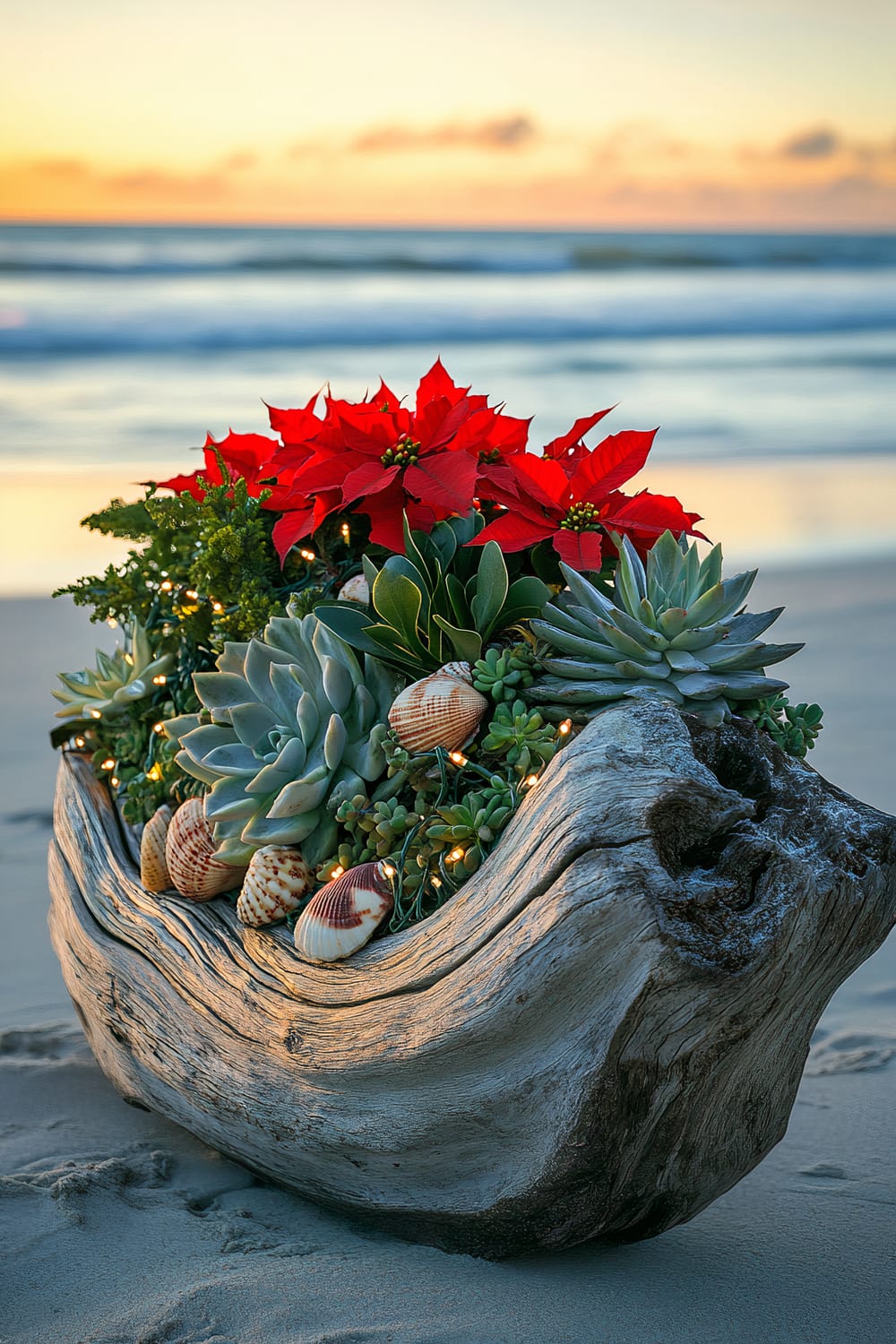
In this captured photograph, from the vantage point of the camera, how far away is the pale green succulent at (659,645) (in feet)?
6.76

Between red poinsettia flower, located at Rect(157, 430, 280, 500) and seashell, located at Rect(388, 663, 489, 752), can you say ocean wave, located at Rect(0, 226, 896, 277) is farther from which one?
seashell, located at Rect(388, 663, 489, 752)

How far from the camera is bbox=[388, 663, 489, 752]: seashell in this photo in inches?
83.8

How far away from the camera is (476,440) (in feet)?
8.32

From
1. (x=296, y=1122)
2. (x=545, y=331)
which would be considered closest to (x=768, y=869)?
(x=296, y=1122)

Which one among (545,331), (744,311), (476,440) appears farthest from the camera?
(744,311)

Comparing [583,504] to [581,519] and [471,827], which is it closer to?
[581,519]

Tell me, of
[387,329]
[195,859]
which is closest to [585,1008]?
[195,859]

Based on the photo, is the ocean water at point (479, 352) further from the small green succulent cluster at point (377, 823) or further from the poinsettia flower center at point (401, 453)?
the small green succulent cluster at point (377, 823)

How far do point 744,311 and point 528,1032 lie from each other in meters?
19.1

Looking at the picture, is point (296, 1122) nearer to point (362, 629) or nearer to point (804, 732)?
point (362, 629)

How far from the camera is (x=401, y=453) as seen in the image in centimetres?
244

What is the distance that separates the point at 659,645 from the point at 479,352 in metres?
14.2

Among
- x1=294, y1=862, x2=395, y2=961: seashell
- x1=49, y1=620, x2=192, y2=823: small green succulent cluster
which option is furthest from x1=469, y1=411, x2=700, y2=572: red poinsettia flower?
x1=49, y1=620, x2=192, y2=823: small green succulent cluster

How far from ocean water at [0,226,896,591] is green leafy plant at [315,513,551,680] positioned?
15.7 feet
